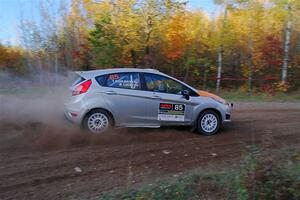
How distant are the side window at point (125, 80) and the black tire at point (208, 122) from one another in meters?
1.83

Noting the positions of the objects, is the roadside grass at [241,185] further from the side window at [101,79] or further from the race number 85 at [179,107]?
the side window at [101,79]

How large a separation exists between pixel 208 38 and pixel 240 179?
65.5 ft

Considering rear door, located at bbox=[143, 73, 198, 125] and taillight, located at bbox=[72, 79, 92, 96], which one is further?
rear door, located at bbox=[143, 73, 198, 125]

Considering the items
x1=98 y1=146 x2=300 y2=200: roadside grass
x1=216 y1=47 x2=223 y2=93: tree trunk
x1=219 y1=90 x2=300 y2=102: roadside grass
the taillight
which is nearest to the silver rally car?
the taillight

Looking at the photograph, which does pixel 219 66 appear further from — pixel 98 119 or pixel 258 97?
pixel 98 119

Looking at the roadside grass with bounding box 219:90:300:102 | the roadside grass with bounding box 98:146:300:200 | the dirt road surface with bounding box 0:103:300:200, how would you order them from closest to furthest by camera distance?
the roadside grass with bounding box 98:146:300:200
the dirt road surface with bounding box 0:103:300:200
the roadside grass with bounding box 219:90:300:102

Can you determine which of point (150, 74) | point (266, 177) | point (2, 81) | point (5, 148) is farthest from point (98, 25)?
point (266, 177)

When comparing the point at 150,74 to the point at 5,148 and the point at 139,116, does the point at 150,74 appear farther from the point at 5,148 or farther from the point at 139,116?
the point at 5,148

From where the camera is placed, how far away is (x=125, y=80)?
10422mm

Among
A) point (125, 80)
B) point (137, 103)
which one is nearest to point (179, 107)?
point (137, 103)

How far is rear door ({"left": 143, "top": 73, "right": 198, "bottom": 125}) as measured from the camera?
10.4m

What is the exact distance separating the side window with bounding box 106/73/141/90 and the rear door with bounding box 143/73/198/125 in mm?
208

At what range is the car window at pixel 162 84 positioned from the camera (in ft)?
34.4

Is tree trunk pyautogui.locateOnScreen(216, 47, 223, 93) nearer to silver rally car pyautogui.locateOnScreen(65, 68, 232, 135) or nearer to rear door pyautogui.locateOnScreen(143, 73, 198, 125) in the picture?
silver rally car pyautogui.locateOnScreen(65, 68, 232, 135)
